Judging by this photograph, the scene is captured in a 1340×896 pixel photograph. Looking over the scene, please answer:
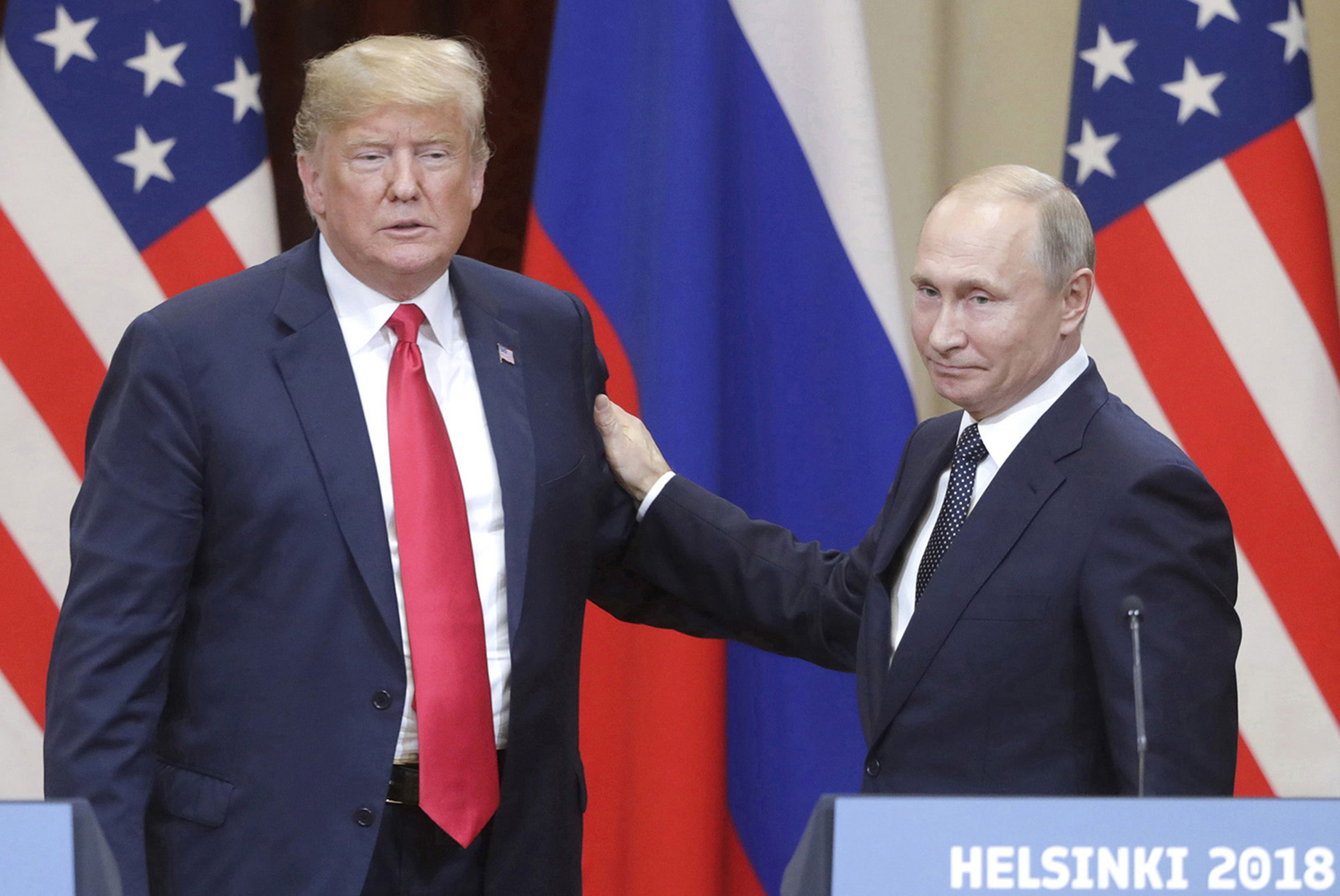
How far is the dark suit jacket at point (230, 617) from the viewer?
181 cm

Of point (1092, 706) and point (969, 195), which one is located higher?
point (969, 195)

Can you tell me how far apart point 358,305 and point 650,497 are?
0.58 metres

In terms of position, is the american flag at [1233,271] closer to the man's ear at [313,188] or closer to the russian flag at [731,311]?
the russian flag at [731,311]

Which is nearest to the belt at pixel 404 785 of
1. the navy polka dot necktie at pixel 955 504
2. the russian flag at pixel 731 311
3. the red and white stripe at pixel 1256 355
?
the navy polka dot necktie at pixel 955 504

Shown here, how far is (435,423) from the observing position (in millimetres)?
1948

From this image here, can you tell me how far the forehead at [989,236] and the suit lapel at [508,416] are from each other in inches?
23.2

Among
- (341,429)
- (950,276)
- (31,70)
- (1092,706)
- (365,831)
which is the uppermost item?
(31,70)

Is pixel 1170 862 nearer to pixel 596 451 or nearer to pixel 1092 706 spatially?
pixel 1092 706

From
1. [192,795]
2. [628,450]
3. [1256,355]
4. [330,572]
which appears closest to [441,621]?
[330,572]

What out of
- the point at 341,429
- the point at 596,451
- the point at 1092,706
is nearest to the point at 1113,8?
the point at 596,451

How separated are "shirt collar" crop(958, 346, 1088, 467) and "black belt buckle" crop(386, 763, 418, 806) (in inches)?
32.9

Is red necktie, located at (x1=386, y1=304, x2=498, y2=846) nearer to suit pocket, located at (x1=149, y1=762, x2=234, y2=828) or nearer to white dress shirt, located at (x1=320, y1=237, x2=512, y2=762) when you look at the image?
white dress shirt, located at (x1=320, y1=237, x2=512, y2=762)

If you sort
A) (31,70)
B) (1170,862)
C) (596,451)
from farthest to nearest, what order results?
(31,70), (596,451), (1170,862)

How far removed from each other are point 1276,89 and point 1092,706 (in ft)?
5.50
